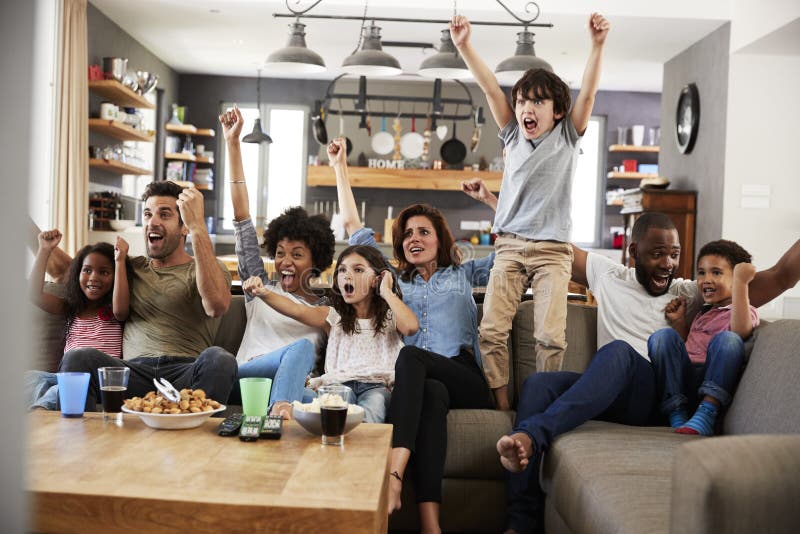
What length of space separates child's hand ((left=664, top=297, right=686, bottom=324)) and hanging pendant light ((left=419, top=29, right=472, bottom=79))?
276cm

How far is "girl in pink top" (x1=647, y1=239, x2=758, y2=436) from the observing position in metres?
2.32

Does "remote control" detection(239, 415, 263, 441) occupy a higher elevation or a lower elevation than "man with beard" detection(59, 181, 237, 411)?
lower

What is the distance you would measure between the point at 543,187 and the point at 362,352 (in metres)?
0.93

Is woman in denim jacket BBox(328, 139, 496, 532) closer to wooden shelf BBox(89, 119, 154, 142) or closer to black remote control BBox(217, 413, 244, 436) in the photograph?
black remote control BBox(217, 413, 244, 436)

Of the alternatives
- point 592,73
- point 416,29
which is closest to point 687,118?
point 416,29

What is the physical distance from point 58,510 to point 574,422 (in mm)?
1379

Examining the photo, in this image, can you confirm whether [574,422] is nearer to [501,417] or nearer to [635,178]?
[501,417]

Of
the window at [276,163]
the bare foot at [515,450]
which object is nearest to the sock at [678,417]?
the bare foot at [515,450]

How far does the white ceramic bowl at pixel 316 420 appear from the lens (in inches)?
71.1

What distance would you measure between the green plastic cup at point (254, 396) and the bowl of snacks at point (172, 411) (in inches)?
2.9

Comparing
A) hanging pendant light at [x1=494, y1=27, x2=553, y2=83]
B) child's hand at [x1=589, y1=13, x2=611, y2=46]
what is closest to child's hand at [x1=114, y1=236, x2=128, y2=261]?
child's hand at [x1=589, y1=13, x2=611, y2=46]

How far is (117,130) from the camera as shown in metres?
6.30

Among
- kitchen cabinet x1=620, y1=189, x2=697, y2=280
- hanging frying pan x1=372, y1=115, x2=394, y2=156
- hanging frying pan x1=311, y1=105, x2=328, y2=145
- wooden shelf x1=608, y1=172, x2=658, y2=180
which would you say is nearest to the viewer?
kitchen cabinet x1=620, y1=189, x2=697, y2=280

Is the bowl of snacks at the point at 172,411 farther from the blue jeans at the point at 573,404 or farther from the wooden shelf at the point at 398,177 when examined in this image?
the wooden shelf at the point at 398,177
